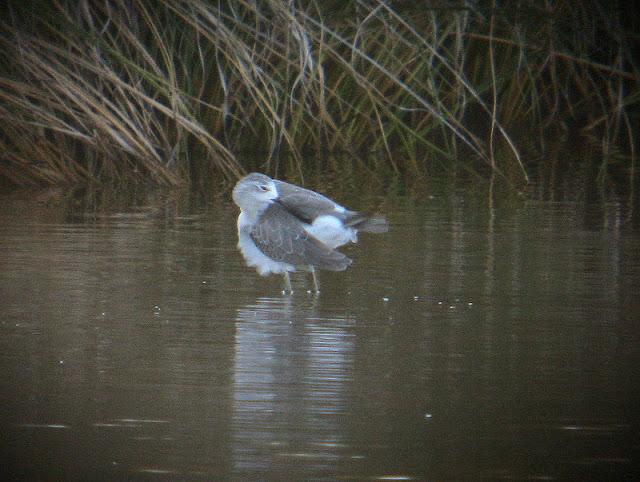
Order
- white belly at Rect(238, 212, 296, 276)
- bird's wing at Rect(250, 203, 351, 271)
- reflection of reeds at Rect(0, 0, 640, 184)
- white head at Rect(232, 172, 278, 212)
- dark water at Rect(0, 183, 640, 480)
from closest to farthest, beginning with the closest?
dark water at Rect(0, 183, 640, 480)
bird's wing at Rect(250, 203, 351, 271)
white belly at Rect(238, 212, 296, 276)
white head at Rect(232, 172, 278, 212)
reflection of reeds at Rect(0, 0, 640, 184)

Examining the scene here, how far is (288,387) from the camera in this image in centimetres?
357

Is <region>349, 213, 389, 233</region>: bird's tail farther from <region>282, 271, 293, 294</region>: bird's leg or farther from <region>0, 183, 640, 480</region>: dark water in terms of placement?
<region>282, 271, 293, 294</region>: bird's leg

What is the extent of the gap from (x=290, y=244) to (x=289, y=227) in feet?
0.31

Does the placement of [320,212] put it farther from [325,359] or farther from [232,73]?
[232,73]

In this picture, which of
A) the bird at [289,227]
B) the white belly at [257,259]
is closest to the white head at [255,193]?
the bird at [289,227]

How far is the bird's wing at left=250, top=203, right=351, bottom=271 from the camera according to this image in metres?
5.04

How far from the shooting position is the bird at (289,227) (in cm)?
509

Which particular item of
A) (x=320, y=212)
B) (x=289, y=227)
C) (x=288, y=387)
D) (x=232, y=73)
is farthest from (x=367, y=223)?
(x=232, y=73)

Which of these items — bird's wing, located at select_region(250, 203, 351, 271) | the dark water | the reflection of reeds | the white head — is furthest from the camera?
the reflection of reeds

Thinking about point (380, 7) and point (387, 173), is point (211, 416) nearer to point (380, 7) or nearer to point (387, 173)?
point (380, 7)

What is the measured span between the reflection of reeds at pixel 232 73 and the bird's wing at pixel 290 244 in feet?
7.69

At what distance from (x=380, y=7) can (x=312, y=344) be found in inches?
169

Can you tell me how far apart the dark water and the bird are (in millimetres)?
124

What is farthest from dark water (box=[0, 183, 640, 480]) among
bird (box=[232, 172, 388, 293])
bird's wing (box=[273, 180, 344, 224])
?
bird's wing (box=[273, 180, 344, 224])
